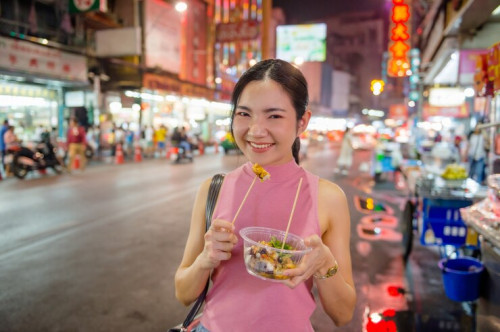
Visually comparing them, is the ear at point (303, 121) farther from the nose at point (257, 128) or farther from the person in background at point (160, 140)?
the person in background at point (160, 140)

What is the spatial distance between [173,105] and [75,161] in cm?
1411

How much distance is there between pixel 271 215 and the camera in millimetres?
1667

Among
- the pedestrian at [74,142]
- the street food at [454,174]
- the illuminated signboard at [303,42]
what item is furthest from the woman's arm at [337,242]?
the illuminated signboard at [303,42]

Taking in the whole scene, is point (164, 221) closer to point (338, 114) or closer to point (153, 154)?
point (153, 154)

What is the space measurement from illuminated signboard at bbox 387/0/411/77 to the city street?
10.9 meters

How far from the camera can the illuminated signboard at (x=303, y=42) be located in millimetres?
38500

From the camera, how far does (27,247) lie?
6.51 meters

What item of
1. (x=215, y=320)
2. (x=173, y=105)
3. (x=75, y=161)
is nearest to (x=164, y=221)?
(x=215, y=320)

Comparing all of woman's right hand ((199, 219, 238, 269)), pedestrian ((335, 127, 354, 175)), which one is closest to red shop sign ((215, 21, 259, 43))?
pedestrian ((335, 127, 354, 175))

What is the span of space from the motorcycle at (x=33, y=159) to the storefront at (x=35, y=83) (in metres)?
3.75

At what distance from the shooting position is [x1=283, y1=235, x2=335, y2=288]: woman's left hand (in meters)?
1.36

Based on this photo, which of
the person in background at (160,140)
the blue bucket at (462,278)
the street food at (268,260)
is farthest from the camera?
the person in background at (160,140)

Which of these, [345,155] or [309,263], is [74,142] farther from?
[309,263]

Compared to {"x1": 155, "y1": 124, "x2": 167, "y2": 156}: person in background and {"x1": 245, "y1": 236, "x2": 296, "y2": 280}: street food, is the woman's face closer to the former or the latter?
{"x1": 245, "y1": 236, "x2": 296, "y2": 280}: street food
